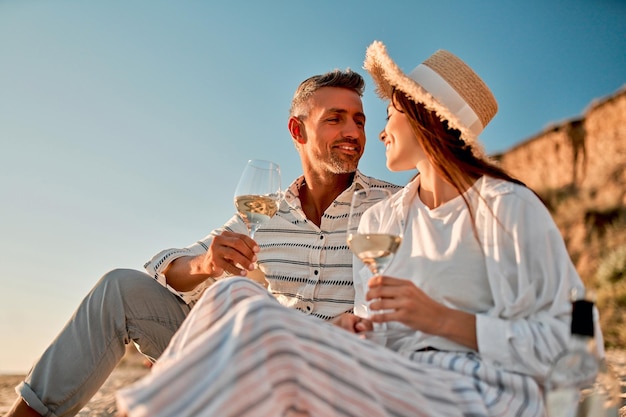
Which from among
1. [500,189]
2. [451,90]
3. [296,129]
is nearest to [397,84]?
[451,90]

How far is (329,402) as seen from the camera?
1892 millimetres

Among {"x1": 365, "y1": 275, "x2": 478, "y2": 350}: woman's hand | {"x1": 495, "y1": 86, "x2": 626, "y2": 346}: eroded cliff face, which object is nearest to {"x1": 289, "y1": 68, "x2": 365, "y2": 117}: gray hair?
{"x1": 365, "y1": 275, "x2": 478, "y2": 350}: woman's hand

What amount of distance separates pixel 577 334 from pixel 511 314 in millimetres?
635

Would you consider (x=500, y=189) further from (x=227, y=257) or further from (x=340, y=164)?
(x=340, y=164)

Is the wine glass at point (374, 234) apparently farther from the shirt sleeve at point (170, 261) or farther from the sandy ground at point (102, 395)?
the sandy ground at point (102, 395)

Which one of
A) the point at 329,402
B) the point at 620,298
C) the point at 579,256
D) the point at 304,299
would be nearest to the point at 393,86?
the point at 304,299

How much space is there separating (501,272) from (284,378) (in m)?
1.23

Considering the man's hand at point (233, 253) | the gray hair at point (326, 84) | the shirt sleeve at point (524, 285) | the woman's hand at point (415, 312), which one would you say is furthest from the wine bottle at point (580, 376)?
the gray hair at point (326, 84)

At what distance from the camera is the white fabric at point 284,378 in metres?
1.75

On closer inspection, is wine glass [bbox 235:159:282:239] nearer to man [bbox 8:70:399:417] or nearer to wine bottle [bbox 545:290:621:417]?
man [bbox 8:70:399:417]

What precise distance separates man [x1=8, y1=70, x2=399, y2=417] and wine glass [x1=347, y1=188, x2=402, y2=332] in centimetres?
66

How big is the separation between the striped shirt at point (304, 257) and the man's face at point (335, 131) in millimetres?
196

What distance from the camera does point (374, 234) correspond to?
8.57 ft

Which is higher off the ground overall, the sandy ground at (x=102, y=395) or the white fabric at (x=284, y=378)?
the white fabric at (x=284, y=378)
